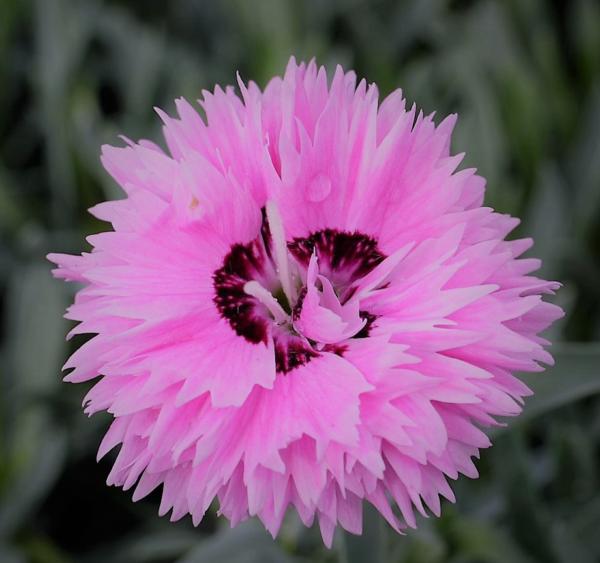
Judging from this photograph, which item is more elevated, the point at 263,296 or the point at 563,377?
the point at 263,296

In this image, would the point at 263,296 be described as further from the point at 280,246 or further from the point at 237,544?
the point at 237,544

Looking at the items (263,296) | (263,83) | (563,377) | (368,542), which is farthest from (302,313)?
(263,83)

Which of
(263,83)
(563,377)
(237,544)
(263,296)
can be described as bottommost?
(237,544)

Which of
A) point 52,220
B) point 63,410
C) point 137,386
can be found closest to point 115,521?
point 63,410

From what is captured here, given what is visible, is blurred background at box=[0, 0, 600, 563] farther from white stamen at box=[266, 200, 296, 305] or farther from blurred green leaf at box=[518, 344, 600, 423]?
white stamen at box=[266, 200, 296, 305]

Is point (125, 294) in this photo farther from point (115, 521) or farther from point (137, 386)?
point (115, 521)

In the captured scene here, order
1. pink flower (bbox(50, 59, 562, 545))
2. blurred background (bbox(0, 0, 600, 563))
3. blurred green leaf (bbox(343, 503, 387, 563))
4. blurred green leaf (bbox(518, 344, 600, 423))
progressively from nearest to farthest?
pink flower (bbox(50, 59, 562, 545)) → blurred green leaf (bbox(343, 503, 387, 563)) → blurred green leaf (bbox(518, 344, 600, 423)) → blurred background (bbox(0, 0, 600, 563))

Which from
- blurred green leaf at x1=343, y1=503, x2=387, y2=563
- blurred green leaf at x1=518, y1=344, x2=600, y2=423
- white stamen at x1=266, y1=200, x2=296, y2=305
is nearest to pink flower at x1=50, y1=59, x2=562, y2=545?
white stamen at x1=266, y1=200, x2=296, y2=305

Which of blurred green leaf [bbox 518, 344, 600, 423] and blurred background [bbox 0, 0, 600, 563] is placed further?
blurred background [bbox 0, 0, 600, 563]
